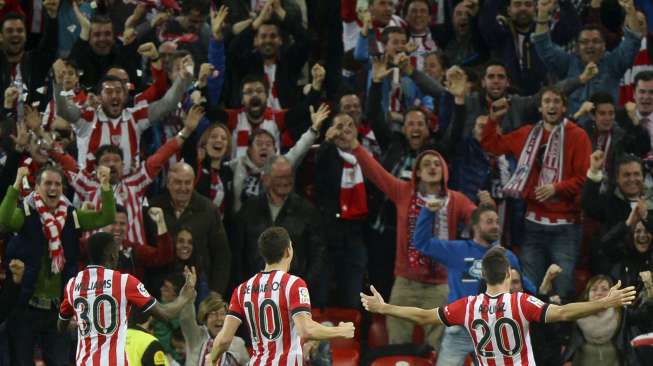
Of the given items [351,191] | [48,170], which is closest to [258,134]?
[351,191]

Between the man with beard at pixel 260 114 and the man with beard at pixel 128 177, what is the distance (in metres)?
0.81

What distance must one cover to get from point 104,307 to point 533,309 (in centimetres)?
319

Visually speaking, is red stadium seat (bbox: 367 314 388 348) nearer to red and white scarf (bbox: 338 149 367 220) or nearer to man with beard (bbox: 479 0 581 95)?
red and white scarf (bbox: 338 149 367 220)

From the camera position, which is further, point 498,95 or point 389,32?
point 389,32

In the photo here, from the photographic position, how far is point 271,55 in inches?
650

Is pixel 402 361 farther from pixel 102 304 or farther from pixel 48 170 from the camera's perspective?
pixel 48 170

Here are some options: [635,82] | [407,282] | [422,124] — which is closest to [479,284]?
[407,282]

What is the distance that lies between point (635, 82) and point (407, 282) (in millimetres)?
3383

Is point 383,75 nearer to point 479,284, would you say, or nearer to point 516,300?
point 479,284

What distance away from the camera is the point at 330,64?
56.6 ft

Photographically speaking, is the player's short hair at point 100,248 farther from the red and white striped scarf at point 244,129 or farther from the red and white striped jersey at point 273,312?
the red and white striped scarf at point 244,129

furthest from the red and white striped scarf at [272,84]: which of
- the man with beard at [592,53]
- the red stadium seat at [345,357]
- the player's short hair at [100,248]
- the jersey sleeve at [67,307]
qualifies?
the jersey sleeve at [67,307]

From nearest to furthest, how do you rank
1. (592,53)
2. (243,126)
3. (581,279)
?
(581,279) → (243,126) → (592,53)

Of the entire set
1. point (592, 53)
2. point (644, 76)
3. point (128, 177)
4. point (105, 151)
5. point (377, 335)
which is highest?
point (592, 53)
